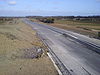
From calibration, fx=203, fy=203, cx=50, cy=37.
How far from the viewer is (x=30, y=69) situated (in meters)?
11.7

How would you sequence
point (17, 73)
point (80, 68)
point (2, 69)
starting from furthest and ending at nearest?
point (80, 68) < point (2, 69) < point (17, 73)

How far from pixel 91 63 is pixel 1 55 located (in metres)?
6.72

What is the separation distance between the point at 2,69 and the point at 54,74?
9.81 ft

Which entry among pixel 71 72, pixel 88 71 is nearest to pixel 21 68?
pixel 71 72

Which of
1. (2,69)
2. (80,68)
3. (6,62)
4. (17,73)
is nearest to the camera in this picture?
(17,73)

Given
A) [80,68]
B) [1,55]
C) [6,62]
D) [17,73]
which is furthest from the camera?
[1,55]

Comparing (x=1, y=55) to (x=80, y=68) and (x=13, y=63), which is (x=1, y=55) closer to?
(x=13, y=63)

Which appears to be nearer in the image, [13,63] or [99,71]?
[99,71]

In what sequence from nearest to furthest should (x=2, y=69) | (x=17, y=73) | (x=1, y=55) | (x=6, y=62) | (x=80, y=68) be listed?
(x=17, y=73)
(x=2, y=69)
(x=80, y=68)
(x=6, y=62)
(x=1, y=55)

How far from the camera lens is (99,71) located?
11.6 m

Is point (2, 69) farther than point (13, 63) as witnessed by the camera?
No

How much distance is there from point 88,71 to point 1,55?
23.2ft

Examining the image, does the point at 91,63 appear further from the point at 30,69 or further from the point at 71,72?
the point at 30,69

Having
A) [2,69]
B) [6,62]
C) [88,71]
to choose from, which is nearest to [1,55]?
[6,62]
